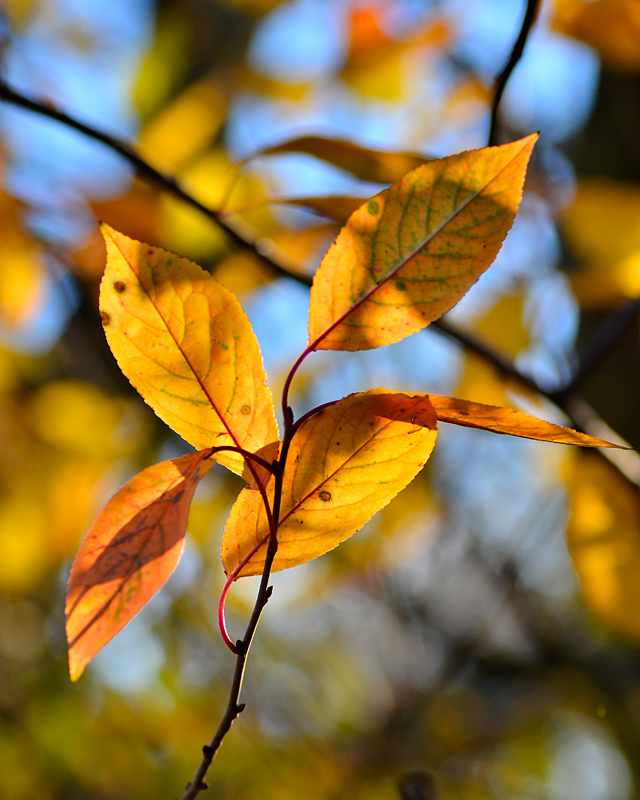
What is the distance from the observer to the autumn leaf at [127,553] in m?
0.23

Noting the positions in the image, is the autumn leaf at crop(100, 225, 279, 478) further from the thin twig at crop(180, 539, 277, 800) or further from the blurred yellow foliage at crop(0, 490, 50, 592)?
the blurred yellow foliage at crop(0, 490, 50, 592)

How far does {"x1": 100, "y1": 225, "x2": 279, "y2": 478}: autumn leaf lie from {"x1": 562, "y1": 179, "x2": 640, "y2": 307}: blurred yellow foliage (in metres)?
0.58

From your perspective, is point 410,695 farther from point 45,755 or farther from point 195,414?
point 195,414

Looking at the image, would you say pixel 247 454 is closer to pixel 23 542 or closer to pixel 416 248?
pixel 416 248

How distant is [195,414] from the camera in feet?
0.84

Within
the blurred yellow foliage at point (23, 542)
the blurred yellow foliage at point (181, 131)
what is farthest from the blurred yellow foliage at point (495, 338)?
the blurred yellow foliage at point (23, 542)

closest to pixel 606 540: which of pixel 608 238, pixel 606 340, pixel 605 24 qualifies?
pixel 606 340

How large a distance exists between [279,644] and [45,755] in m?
0.88

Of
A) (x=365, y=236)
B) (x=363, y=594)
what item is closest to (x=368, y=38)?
(x=365, y=236)

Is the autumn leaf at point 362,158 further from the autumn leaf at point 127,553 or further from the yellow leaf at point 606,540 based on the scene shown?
the yellow leaf at point 606,540

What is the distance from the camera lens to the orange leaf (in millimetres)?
218

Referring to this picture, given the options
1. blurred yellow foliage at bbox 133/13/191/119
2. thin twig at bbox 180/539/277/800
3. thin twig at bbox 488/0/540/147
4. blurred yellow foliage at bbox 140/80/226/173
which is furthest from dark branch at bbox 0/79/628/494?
blurred yellow foliage at bbox 133/13/191/119

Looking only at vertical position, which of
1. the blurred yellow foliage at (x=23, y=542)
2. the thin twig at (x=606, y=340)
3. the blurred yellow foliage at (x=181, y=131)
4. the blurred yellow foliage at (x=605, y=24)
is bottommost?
the blurred yellow foliage at (x=23, y=542)

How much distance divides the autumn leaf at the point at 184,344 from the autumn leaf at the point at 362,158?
0.22 meters
